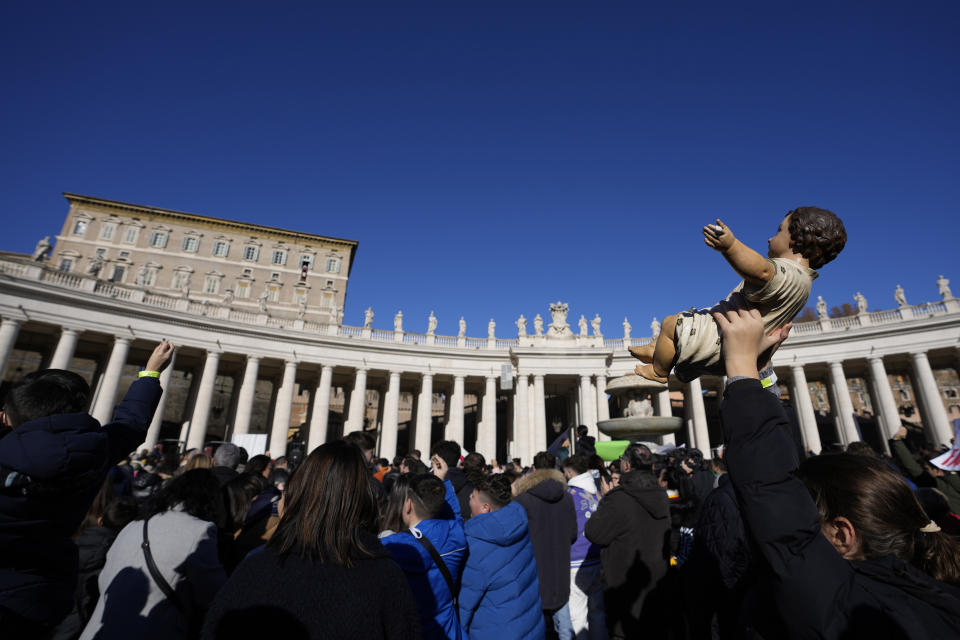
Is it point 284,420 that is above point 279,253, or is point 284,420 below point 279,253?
below

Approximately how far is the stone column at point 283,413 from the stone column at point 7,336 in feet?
48.0

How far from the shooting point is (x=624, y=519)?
5617 millimetres

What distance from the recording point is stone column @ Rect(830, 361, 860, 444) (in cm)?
3177

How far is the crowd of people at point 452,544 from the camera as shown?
150 cm

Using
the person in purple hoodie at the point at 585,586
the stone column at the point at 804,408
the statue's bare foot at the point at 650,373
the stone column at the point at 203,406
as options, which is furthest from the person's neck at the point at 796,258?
the stone column at the point at 804,408

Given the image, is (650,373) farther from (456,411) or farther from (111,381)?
(111,381)

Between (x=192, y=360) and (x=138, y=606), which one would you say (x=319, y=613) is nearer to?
(x=138, y=606)

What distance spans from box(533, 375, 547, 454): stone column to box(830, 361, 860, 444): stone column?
2076 centimetres

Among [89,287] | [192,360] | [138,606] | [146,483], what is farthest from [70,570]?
[192,360]

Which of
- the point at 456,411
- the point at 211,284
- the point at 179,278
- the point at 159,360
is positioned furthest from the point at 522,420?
the point at 179,278

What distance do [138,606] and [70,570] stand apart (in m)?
0.87

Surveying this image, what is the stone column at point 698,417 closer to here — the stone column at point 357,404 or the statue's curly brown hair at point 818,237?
the stone column at point 357,404

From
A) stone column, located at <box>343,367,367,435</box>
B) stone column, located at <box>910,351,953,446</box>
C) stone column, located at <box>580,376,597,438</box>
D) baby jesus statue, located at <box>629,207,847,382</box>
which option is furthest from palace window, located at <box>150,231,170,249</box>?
stone column, located at <box>910,351,953,446</box>

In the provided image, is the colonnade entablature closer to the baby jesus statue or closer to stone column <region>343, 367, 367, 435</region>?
stone column <region>343, 367, 367, 435</region>
